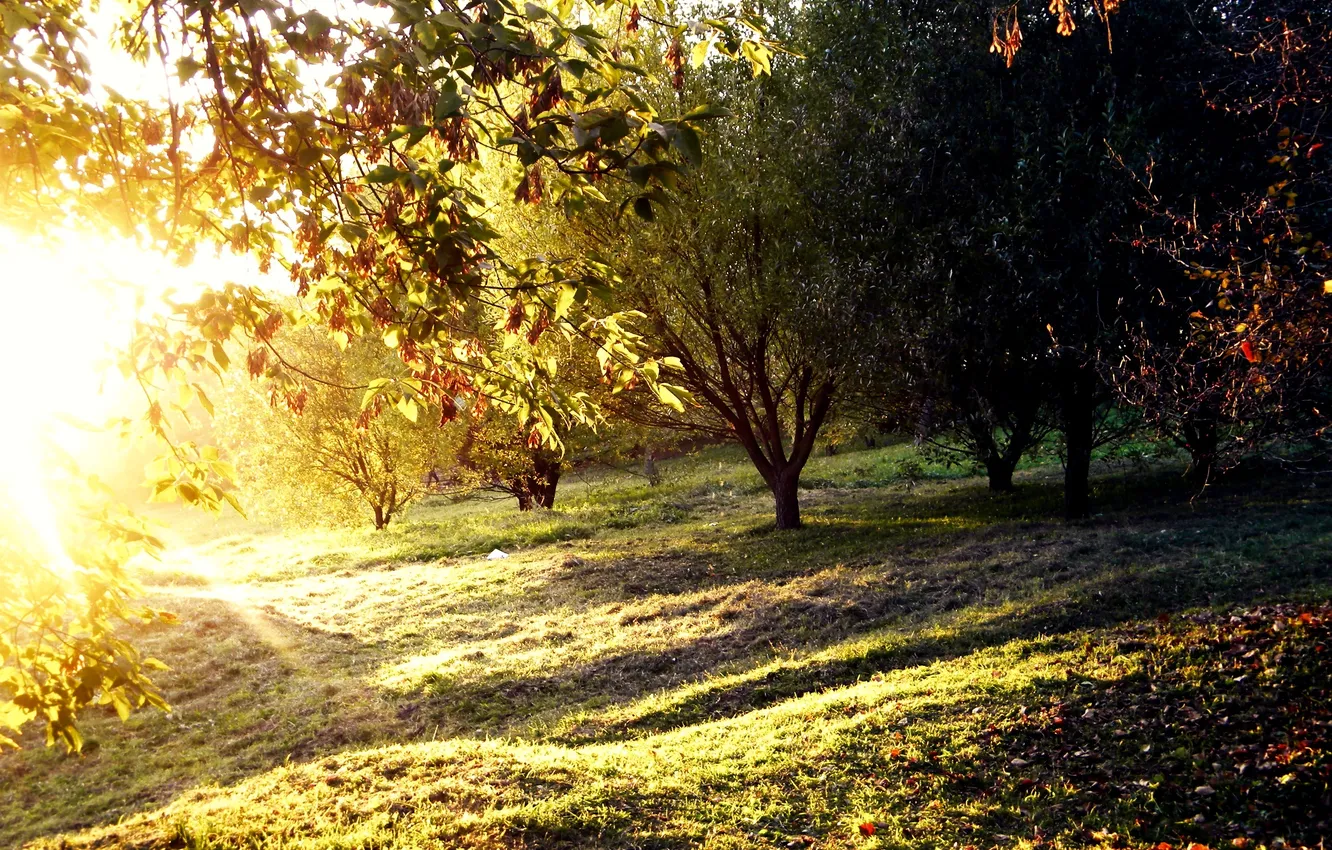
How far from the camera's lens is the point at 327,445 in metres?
27.4

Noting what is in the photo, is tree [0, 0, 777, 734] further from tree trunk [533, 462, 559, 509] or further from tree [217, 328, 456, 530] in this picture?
tree trunk [533, 462, 559, 509]

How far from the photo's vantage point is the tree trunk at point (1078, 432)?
15086 millimetres

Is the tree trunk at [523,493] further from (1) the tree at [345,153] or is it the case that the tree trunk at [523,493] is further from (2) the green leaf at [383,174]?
(2) the green leaf at [383,174]

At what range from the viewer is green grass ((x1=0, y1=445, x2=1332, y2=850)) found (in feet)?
19.3

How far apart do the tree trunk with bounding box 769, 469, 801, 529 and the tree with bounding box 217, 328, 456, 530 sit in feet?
38.9

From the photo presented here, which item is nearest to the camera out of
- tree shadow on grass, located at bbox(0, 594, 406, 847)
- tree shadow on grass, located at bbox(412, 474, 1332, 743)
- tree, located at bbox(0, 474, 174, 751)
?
tree, located at bbox(0, 474, 174, 751)

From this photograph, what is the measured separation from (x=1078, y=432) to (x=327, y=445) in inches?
847

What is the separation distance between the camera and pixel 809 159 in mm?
15664

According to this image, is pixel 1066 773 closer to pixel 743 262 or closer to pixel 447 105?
pixel 447 105

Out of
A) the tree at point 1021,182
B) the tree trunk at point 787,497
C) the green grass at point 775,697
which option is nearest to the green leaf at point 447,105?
the green grass at point 775,697

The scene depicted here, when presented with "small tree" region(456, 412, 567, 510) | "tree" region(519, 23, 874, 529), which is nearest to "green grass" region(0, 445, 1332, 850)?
"tree" region(519, 23, 874, 529)

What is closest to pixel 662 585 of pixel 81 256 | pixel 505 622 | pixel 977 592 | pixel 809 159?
pixel 505 622

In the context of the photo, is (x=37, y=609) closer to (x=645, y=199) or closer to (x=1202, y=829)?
(x=645, y=199)

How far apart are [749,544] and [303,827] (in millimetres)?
12979
